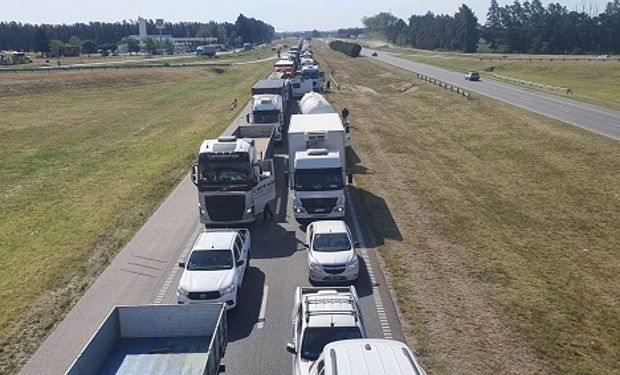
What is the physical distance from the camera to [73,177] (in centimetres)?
3406

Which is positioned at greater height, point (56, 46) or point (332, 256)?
point (56, 46)

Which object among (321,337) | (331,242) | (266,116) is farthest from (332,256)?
(266,116)

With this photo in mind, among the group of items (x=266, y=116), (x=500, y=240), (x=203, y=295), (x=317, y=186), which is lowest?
(x=500, y=240)

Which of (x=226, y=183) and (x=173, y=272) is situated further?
(x=226, y=183)

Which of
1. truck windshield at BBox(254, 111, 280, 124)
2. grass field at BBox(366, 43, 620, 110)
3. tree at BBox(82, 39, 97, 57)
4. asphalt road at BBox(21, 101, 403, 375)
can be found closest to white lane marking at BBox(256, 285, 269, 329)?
asphalt road at BBox(21, 101, 403, 375)

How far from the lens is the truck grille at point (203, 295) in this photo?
16484mm

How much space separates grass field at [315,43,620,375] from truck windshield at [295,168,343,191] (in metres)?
2.35

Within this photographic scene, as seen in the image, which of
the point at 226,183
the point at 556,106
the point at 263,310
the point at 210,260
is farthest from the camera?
the point at 556,106

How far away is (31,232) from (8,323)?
8.64 m

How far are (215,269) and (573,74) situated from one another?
8387 cm

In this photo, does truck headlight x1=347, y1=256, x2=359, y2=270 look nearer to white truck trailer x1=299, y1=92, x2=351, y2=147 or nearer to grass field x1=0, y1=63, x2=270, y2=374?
grass field x1=0, y1=63, x2=270, y2=374

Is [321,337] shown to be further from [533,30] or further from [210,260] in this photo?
[533,30]

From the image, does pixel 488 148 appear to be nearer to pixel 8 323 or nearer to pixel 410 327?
pixel 410 327

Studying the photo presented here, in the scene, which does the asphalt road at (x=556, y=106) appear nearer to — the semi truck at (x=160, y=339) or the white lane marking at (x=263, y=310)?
the white lane marking at (x=263, y=310)
